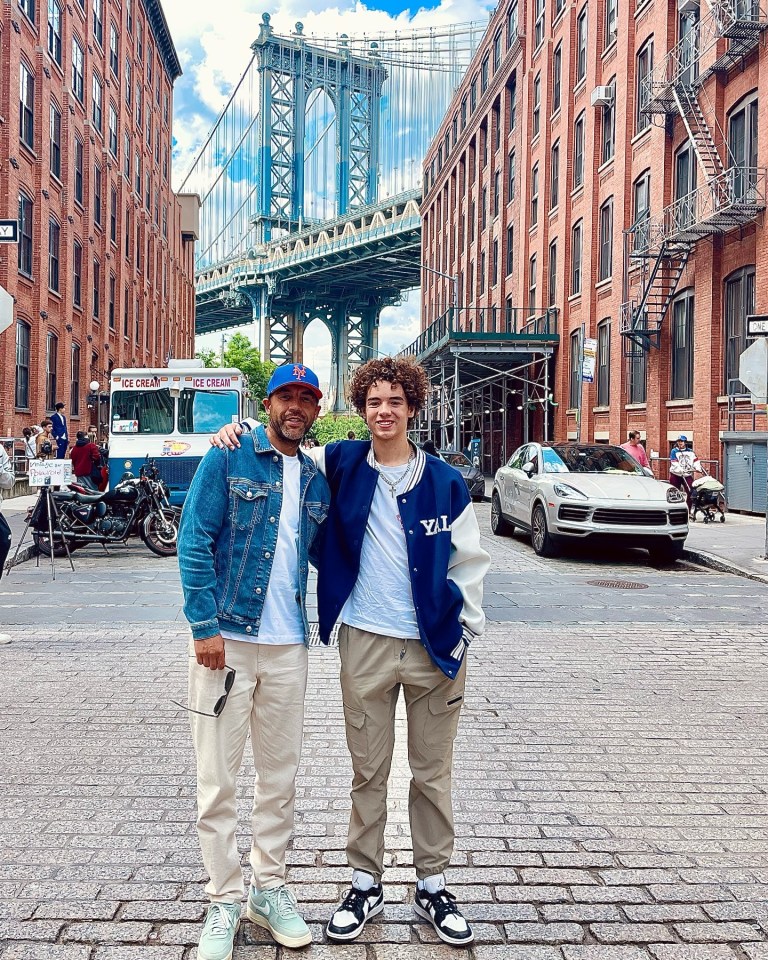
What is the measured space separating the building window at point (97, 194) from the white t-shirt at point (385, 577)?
3602 centimetres

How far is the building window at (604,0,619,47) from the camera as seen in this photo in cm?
2959

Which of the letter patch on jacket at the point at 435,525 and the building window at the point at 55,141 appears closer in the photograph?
the letter patch on jacket at the point at 435,525

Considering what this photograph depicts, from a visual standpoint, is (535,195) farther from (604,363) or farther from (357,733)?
(357,733)

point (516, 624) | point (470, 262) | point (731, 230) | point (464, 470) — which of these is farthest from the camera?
point (470, 262)

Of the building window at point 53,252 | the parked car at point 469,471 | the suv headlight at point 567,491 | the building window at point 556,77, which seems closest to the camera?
the suv headlight at point 567,491

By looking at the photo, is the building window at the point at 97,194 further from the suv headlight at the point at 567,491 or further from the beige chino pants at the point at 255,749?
the beige chino pants at the point at 255,749

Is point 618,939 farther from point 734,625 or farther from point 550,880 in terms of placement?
point 734,625

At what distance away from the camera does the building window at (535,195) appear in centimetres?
3753

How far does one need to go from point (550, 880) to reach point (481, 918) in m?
0.38

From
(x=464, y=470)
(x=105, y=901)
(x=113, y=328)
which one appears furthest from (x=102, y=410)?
(x=105, y=901)

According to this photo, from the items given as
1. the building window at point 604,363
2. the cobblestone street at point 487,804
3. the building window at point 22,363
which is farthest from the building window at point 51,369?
the cobblestone street at point 487,804

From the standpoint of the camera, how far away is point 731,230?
21266 mm

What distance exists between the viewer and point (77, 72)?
3353cm

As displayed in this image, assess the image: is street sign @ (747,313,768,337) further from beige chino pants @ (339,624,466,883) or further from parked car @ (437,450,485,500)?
parked car @ (437,450,485,500)
